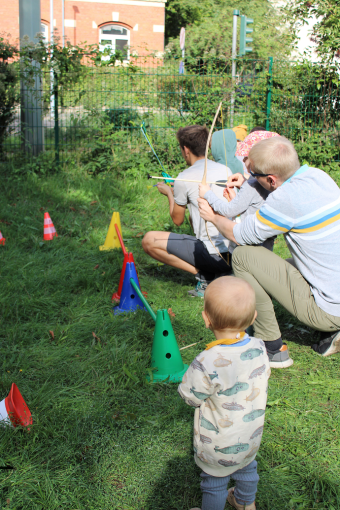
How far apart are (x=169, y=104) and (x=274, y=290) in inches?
214

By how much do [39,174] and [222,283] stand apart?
227 inches

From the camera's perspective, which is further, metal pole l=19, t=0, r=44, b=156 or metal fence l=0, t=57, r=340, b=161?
metal fence l=0, t=57, r=340, b=161

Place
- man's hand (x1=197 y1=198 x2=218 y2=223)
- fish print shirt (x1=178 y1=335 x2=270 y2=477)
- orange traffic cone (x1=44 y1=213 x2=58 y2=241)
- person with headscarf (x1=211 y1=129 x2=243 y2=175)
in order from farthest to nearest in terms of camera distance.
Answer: orange traffic cone (x1=44 y1=213 x2=58 y2=241) → person with headscarf (x1=211 y1=129 x2=243 y2=175) → man's hand (x1=197 y1=198 x2=218 y2=223) → fish print shirt (x1=178 y1=335 x2=270 y2=477)

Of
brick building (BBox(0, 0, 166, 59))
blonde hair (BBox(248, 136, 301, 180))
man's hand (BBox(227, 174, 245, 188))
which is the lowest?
man's hand (BBox(227, 174, 245, 188))

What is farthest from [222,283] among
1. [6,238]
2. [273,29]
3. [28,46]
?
[273,29]

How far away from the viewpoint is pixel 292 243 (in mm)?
2584

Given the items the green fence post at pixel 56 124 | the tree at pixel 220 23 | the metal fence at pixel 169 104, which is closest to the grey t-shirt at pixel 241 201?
the metal fence at pixel 169 104

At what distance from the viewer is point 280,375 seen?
2672 millimetres

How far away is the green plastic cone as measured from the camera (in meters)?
2.58

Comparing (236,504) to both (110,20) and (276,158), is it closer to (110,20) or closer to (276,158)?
(276,158)

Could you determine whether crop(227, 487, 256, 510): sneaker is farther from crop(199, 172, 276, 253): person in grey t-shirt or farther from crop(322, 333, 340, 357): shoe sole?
crop(199, 172, 276, 253): person in grey t-shirt

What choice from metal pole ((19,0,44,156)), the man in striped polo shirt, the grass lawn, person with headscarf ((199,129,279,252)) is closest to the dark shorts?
the grass lawn

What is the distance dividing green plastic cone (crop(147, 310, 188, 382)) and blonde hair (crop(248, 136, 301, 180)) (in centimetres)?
107

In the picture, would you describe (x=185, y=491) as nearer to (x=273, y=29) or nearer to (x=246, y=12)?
(x=273, y=29)
